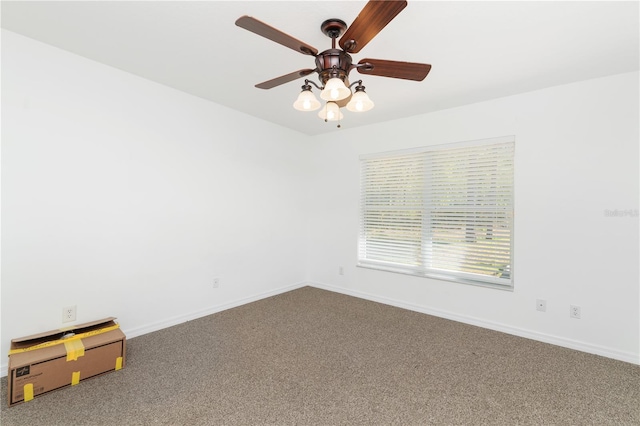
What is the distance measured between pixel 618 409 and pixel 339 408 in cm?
176

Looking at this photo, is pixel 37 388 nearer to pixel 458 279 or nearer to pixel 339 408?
pixel 339 408

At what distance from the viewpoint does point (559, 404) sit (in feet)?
6.23

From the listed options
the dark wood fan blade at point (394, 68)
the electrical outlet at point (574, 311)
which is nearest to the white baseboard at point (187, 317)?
the dark wood fan blade at point (394, 68)

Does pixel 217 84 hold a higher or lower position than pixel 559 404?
higher

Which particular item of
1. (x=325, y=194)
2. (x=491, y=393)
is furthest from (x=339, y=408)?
(x=325, y=194)

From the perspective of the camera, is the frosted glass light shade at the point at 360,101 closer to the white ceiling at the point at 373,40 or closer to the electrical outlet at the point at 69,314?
the white ceiling at the point at 373,40

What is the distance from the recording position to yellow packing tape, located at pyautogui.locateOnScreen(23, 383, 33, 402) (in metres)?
1.85

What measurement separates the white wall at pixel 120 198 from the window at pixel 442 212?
5.09 feet

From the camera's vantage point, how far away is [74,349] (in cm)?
204

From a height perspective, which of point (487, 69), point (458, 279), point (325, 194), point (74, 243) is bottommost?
point (458, 279)

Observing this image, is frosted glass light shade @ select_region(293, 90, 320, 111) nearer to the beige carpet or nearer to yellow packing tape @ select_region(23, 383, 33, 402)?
the beige carpet

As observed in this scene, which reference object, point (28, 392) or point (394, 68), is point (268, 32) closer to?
point (394, 68)

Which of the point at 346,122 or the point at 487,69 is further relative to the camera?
the point at 346,122

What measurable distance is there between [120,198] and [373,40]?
2518mm
